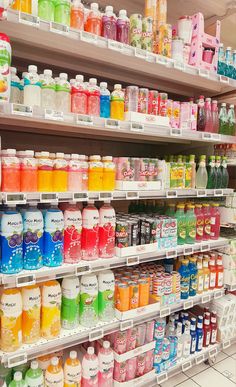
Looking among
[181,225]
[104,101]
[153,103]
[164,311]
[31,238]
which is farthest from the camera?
[181,225]

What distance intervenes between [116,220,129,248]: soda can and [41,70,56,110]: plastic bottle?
87 cm

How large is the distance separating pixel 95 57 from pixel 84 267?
1.41 metres

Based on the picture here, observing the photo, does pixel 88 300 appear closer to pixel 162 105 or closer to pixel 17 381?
pixel 17 381

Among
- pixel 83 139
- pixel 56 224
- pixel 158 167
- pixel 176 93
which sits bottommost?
pixel 56 224

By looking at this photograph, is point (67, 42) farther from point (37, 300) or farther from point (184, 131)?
point (37, 300)

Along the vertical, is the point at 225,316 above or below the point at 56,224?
below

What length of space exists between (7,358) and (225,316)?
6.29ft

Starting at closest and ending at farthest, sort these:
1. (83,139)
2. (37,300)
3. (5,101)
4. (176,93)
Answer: (5,101), (37,300), (83,139), (176,93)

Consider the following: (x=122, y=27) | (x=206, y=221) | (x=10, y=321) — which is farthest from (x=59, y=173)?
(x=206, y=221)

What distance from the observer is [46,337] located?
69.2 inches

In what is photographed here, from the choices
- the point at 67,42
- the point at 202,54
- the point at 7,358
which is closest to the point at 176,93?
the point at 202,54

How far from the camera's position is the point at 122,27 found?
1843 mm

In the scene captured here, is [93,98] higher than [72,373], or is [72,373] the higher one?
[93,98]

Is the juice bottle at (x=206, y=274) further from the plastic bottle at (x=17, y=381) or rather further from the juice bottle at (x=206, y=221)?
the plastic bottle at (x=17, y=381)
